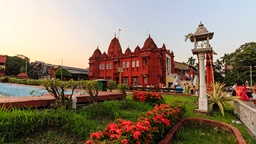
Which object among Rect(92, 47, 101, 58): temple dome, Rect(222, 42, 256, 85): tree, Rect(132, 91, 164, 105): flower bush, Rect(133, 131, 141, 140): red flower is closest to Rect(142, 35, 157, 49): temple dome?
Rect(92, 47, 101, 58): temple dome

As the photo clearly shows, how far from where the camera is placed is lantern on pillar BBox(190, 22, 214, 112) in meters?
6.24

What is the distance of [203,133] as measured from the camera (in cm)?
425

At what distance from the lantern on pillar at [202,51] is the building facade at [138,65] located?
15.3 meters

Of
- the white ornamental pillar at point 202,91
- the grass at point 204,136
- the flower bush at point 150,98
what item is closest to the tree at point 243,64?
the white ornamental pillar at point 202,91

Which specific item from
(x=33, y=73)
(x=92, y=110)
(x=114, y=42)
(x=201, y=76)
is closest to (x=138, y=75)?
(x=114, y=42)

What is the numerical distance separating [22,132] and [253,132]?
19.1ft

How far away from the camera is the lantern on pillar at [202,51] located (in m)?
6.24

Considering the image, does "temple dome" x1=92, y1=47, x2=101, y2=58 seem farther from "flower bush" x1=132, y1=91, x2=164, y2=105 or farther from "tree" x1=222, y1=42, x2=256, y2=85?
"tree" x1=222, y1=42, x2=256, y2=85

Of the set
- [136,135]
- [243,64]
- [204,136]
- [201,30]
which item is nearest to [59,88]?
[136,135]

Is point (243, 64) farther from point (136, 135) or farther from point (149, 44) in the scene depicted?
point (136, 135)

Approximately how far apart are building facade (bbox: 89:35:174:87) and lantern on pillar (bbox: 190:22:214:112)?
15260 millimetres

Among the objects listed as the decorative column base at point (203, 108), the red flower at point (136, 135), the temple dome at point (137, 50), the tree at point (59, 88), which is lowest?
the decorative column base at point (203, 108)

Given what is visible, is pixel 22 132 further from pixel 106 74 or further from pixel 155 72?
pixel 106 74

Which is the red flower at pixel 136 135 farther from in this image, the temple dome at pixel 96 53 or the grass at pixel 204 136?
the temple dome at pixel 96 53
